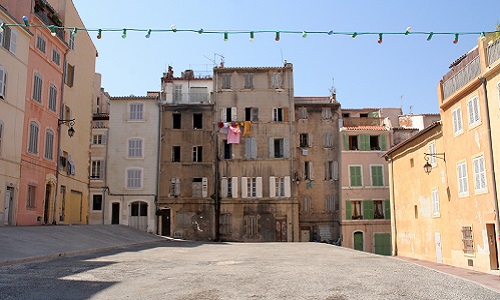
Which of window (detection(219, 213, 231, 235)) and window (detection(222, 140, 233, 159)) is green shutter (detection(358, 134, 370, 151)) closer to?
window (detection(222, 140, 233, 159))

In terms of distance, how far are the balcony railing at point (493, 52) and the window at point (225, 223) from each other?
94.4 feet

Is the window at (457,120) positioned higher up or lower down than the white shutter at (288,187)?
higher up

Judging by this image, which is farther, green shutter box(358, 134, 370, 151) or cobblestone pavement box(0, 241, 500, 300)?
green shutter box(358, 134, 370, 151)

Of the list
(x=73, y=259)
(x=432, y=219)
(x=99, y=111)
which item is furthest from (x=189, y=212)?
(x=73, y=259)

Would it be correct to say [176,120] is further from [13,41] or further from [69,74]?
[13,41]

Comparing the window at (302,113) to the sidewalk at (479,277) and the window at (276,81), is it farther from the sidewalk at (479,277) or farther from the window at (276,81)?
the sidewalk at (479,277)

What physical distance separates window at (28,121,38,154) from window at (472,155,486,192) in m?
22.1

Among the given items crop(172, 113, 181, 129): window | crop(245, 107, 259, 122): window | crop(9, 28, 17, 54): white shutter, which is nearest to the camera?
crop(9, 28, 17, 54): white shutter

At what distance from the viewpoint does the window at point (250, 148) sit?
146 ft

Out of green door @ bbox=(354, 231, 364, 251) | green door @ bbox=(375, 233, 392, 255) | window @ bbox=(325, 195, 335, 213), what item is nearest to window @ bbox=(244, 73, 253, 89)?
window @ bbox=(325, 195, 335, 213)

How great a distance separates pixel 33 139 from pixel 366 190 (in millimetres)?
27913

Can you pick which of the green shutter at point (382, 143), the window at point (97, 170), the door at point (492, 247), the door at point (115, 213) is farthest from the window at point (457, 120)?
the window at point (97, 170)

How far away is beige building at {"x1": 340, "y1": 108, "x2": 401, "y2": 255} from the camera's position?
4297cm

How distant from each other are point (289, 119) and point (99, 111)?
20686 millimetres
